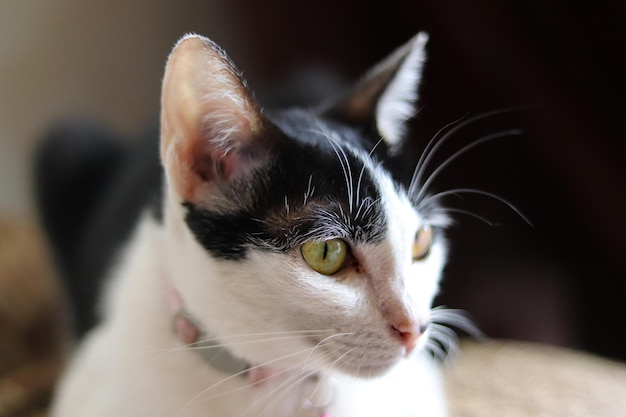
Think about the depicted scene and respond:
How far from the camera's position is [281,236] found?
2.28ft

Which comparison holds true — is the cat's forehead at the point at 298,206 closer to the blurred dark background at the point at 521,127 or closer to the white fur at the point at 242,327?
the white fur at the point at 242,327

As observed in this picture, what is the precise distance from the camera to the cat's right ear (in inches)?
25.4

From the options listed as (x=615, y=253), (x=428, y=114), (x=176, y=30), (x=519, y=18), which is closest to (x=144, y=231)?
(x=176, y=30)

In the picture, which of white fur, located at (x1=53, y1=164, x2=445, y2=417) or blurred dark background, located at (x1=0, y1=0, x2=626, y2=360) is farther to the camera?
blurred dark background, located at (x1=0, y1=0, x2=626, y2=360)

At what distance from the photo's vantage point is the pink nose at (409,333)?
0.69m

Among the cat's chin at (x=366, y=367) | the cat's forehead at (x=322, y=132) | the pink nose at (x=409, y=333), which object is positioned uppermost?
the cat's forehead at (x=322, y=132)

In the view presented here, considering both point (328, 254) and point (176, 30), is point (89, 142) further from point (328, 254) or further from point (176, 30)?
point (328, 254)

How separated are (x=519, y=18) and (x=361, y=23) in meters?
0.37

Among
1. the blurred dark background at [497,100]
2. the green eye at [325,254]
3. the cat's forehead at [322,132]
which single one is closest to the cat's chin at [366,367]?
the green eye at [325,254]

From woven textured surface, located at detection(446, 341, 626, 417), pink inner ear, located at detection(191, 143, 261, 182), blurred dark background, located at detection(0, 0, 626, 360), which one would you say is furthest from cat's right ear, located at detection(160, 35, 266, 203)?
woven textured surface, located at detection(446, 341, 626, 417)

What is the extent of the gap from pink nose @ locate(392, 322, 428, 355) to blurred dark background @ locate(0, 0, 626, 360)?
537 mm

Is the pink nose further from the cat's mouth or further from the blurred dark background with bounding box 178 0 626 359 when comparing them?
the blurred dark background with bounding box 178 0 626 359

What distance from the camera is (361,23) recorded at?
1.38 meters

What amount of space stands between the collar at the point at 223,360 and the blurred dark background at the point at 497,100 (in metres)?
0.46
